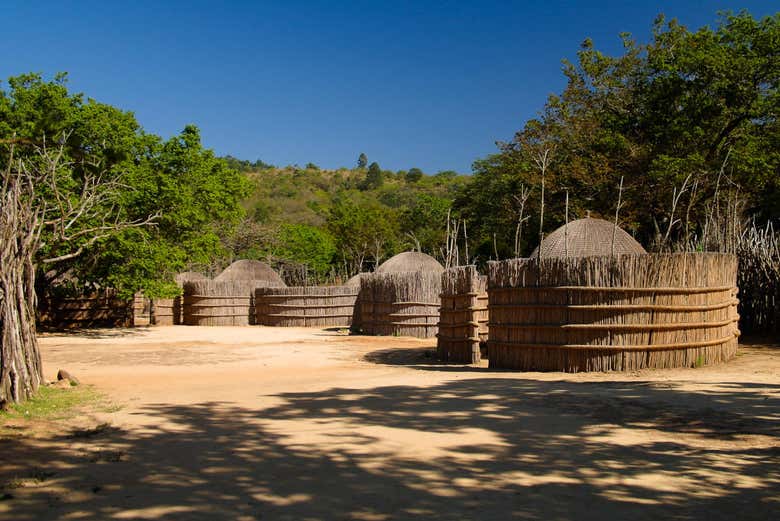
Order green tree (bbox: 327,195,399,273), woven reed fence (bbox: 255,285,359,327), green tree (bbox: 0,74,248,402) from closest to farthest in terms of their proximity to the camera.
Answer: green tree (bbox: 0,74,248,402)
woven reed fence (bbox: 255,285,359,327)
green tree (bbox: 327,195,399,273)

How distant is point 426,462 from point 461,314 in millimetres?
7653

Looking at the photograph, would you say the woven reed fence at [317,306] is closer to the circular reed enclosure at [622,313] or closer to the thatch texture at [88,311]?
the thatch texture at [88,311]

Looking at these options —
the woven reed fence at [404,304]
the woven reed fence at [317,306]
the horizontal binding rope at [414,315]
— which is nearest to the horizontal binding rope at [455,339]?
the woven reed fence at [404,304]

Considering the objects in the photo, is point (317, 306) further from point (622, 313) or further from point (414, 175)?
point (414, 175)

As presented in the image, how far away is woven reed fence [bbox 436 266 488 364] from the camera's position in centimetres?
1239

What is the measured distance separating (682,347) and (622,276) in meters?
1.39

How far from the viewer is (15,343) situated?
300 inches

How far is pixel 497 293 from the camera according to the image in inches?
440

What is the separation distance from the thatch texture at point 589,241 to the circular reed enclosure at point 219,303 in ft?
49.2

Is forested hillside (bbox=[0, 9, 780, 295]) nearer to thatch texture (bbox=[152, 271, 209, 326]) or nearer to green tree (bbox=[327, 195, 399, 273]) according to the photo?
thatch texture (bbox=[152, 271, 209, 326])

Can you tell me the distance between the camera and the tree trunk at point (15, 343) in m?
7.41

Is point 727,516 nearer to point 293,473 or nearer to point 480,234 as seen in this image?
point 293,473

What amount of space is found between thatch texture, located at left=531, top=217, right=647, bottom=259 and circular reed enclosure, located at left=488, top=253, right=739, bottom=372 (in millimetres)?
5390

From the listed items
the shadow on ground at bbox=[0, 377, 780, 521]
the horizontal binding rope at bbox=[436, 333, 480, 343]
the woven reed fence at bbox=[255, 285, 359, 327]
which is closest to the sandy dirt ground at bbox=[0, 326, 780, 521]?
the shadow on ground at bbox=[0, 377, 780, 521]
